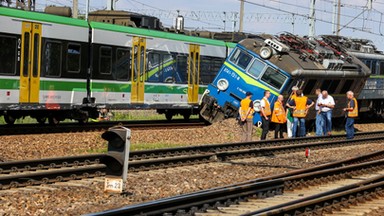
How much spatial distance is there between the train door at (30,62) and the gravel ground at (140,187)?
257 inches

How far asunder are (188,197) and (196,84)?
61.8 ft

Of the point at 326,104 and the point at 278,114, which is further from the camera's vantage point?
the point at 326,104

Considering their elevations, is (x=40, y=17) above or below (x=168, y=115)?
above

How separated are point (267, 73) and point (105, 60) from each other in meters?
5.84

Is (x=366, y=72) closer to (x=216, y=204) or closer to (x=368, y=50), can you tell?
(x=368, y=50)

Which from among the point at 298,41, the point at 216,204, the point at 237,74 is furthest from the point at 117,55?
the point at 216,204

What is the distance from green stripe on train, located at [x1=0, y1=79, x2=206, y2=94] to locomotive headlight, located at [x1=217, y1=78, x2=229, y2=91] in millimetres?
1774

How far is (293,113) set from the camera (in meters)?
24.2

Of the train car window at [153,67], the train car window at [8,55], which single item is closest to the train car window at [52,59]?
the train car window at [8,55]

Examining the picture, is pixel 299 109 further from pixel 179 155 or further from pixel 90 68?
pixel 179 155

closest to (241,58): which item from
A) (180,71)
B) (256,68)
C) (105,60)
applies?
(256,68)

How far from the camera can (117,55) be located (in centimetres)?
2414

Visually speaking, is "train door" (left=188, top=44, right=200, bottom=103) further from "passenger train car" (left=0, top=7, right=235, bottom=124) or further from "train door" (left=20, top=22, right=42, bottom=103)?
"train door" (left=20, top=22, right=42, bottom=103)

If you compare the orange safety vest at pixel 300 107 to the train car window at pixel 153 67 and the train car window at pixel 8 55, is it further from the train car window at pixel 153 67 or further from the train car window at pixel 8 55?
the train car window at pixel 8 55
